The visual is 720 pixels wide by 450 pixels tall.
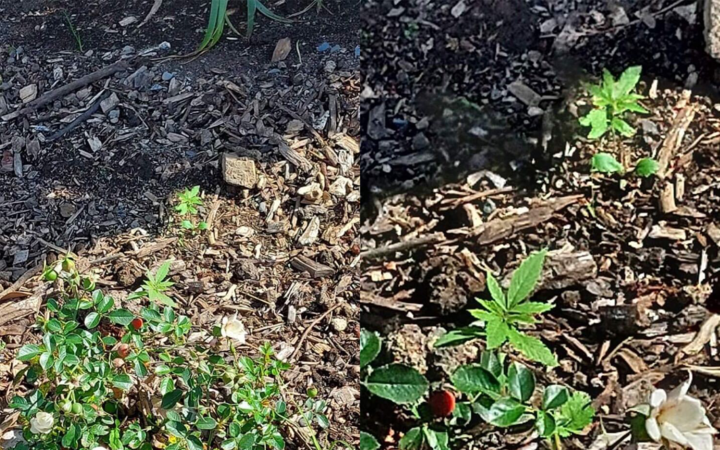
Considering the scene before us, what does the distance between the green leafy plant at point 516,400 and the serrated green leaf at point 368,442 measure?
191 millimetres

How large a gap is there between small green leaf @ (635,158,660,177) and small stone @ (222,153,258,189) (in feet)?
2.82

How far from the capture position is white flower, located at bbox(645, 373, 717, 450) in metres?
1.10

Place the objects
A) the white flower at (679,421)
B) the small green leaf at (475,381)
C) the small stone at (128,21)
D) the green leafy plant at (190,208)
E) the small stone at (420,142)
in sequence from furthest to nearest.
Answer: the small stone at (128,21), the small stone at (420,142), the green leafy plant at (190,208), the small green leaf at (475,381), the white flower at (679,421)

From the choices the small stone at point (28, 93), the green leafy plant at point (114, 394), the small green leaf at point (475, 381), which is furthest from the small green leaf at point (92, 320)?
the small stone at point (28, 93)

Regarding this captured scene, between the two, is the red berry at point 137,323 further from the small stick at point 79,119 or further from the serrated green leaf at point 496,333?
the small stick at point 79,119

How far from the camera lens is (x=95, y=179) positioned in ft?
5.91

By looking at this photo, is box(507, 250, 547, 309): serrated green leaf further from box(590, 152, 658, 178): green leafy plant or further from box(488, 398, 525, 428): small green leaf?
box(590, 152, 658, 178): green leafy plant

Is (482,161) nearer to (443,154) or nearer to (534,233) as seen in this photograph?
(443,154)

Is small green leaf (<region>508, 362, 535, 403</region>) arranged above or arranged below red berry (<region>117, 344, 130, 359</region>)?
above

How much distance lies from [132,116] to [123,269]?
1.62 ft

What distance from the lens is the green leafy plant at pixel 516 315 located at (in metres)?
1.28

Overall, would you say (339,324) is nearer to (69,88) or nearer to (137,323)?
(137,323)

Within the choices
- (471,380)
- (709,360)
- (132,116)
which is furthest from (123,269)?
(709,360)

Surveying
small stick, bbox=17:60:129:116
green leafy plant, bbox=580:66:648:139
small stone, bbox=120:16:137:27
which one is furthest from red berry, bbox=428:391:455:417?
small stone, bbox=120:16:137:27
